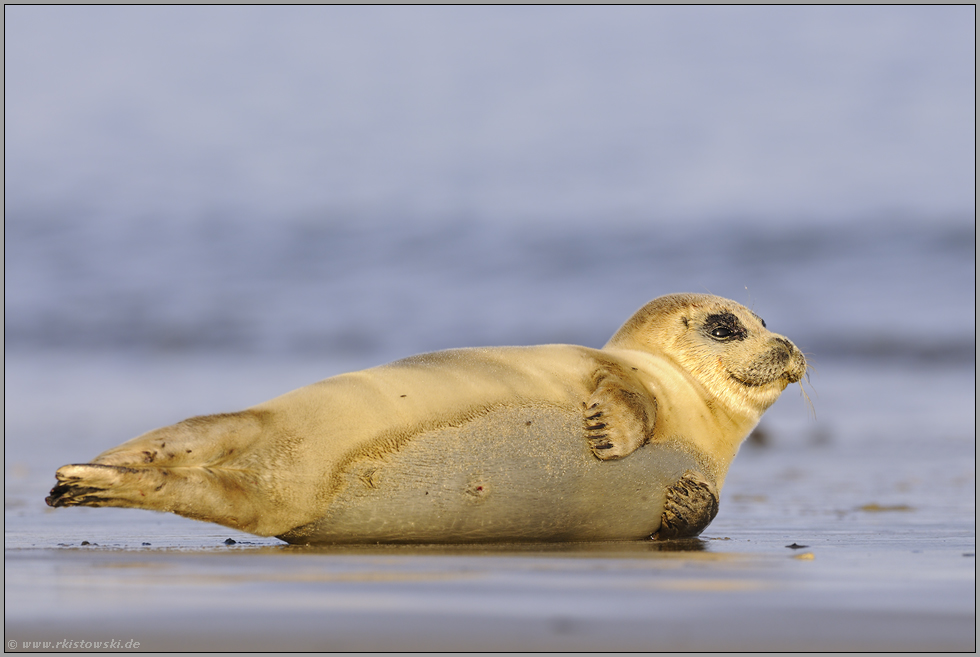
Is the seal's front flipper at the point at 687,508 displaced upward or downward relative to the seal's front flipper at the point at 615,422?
downward

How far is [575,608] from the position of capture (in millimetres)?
3156

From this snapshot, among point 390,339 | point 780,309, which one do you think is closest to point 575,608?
point 390,339

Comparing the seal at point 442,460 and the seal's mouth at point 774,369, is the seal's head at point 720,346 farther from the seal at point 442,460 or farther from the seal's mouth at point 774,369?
the seal at point 442,460

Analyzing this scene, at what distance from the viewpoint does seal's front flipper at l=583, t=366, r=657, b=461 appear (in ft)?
15.5

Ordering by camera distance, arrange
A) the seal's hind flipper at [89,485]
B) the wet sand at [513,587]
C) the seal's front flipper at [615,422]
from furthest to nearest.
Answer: the seal's front flipper at [615,422] → the seal's hind flipper at [89,485] → the wet sand at [513,587]

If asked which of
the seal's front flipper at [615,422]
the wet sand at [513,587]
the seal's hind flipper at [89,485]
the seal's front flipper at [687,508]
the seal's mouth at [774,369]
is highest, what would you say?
the seal's mouth at [774,369]

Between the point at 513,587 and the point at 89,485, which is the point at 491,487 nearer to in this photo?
the point at 513,587

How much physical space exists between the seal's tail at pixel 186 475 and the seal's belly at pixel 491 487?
0.30 m

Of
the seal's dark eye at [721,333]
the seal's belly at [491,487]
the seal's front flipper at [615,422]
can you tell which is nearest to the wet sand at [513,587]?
the seal's belly at [491,487]

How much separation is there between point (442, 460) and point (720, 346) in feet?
6.14

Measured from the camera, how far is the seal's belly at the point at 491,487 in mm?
4477

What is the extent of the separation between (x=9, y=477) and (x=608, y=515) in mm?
5075

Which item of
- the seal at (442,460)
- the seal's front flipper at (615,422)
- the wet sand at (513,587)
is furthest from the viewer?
the seal's front flipper at (615,422)

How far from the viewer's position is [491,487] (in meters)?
4.59
